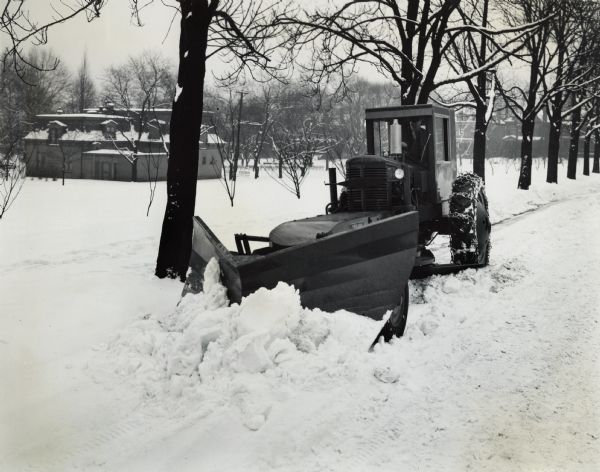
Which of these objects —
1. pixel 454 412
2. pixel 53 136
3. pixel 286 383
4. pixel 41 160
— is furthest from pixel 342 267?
pixel 41 160

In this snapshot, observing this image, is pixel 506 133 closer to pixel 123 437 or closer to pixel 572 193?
pixel 572 193

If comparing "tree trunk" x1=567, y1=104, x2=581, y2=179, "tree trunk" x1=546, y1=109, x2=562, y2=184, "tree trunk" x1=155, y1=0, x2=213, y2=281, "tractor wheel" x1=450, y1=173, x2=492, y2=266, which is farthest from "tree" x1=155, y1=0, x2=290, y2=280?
"tree trunk" x1=567, y1=104, x2=581, y2=179

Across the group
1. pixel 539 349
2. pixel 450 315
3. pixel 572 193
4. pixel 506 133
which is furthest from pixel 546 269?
pixel 506 133

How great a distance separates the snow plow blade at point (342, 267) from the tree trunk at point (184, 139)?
2.12m

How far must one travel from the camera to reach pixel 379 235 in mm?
4895

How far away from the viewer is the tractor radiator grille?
6.63 metres

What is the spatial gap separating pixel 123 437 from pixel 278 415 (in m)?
1.06

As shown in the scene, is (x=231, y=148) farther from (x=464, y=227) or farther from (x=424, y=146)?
(x=464, y=227)

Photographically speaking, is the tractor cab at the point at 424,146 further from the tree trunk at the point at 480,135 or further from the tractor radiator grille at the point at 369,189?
the tree trunk at the point at 480,135

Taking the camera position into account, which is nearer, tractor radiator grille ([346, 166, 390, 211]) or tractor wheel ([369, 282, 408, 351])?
tractor wheel ([369, 282, 408, 351])

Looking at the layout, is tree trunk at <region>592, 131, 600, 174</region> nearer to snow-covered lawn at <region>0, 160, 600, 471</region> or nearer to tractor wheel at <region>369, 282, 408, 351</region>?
snow-covered lawn at <region>0, 160, 600, 471</region>

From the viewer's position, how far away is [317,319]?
4531mm

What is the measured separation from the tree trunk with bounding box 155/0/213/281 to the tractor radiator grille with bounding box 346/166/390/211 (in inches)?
84.3

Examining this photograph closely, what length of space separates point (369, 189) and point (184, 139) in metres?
2.57
